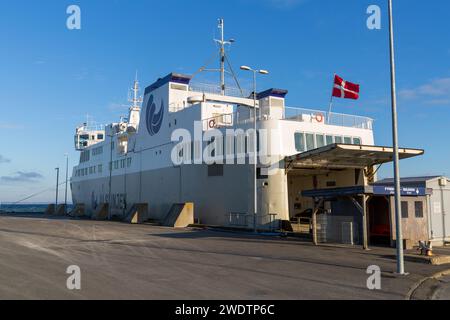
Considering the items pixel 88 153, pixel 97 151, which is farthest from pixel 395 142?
pixel 88 153

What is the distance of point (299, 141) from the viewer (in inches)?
1164

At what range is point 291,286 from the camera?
32.8ft

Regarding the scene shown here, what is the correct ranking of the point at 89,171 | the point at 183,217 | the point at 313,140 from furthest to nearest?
1. the point at 89,171
2. the point at 183,217
3. the point at 313,140

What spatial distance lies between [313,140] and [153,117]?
16.5 metres

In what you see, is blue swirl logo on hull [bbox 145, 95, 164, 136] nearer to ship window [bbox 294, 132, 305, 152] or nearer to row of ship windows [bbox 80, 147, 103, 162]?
ship window [bbox 294, 132, 305, 152]

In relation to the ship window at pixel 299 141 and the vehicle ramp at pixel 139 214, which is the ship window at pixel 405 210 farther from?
the vehicle ramp at pixel 139 214

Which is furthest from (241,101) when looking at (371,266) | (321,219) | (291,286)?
(291,286)

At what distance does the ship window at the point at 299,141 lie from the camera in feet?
96.5

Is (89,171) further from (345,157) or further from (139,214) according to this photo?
(345,157)

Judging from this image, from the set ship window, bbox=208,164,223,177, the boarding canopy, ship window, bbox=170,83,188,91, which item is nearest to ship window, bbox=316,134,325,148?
the boarding canopy

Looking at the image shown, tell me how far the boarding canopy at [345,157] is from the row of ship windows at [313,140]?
1483mm

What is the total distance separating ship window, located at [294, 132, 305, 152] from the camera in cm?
2942
